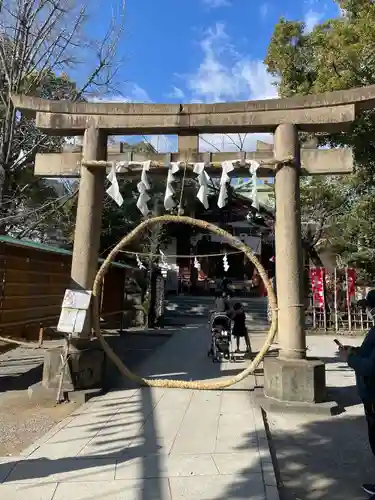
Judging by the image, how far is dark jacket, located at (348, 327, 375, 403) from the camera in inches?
136

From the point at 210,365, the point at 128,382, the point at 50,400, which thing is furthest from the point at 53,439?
the point at 210,365

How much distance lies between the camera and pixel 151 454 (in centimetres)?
414

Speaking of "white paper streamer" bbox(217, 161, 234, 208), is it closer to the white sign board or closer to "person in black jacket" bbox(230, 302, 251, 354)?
the white sign board

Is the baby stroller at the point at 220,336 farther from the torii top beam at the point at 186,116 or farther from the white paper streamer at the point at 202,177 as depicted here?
the torii top beam at the point at 186,116

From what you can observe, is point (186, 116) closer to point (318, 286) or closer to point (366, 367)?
point (366, 367)

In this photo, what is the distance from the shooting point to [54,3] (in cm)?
1096

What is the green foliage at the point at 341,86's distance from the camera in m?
10.9

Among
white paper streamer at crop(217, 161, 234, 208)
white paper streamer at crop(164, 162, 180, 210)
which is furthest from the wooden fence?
white paper streamer at crop(217, 161, 234, 208)

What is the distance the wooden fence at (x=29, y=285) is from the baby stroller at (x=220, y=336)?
3.68 metres

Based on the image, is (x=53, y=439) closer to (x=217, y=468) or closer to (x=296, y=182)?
(x=217, y=468)

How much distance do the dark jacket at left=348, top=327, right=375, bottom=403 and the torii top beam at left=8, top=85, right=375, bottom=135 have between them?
3.98 m

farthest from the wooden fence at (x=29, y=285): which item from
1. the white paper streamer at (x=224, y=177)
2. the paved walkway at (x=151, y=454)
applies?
the white paper streamer at (x=224, y=177)

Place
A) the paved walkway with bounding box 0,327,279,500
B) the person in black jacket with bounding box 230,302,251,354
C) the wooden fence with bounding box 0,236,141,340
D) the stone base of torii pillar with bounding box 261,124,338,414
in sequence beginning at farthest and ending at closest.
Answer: the person in black jacket with bounding box 230,302,251,354
the wooden fence with bounding box 0,236,141,340
the stone base of torii pillar with bounding box 261,124,338,414
the paved walkway with bounding box 0,327,279,500

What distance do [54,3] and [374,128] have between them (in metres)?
9.22
